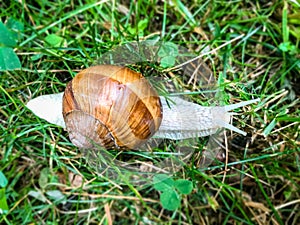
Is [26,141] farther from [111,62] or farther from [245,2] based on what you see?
[245,2]

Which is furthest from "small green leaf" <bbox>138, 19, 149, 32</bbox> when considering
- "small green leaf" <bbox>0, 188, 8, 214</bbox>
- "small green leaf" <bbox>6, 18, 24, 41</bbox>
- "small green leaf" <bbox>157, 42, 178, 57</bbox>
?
"small green leaf" <bbox>0, 188, 8, 214</bbox>

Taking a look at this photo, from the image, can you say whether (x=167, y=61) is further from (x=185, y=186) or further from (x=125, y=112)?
(x=185, y=186)

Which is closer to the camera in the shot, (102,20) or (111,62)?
(111,62)

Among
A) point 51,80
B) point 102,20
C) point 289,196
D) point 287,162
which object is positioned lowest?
point 289,196

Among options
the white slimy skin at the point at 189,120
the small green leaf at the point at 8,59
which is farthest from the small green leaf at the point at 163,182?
the small green leaf at the point at 8,59

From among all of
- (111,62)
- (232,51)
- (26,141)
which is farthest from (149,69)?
(26,141)

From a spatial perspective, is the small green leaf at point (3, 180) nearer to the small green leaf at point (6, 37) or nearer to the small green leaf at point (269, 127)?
the small green leaf at point (6, 37)

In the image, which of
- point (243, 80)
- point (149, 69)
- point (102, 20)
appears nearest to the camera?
point (149, 69)

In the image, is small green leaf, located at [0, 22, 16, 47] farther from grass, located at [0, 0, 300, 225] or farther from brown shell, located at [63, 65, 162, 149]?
brown shell, located at [63, 65, 162, 149]
